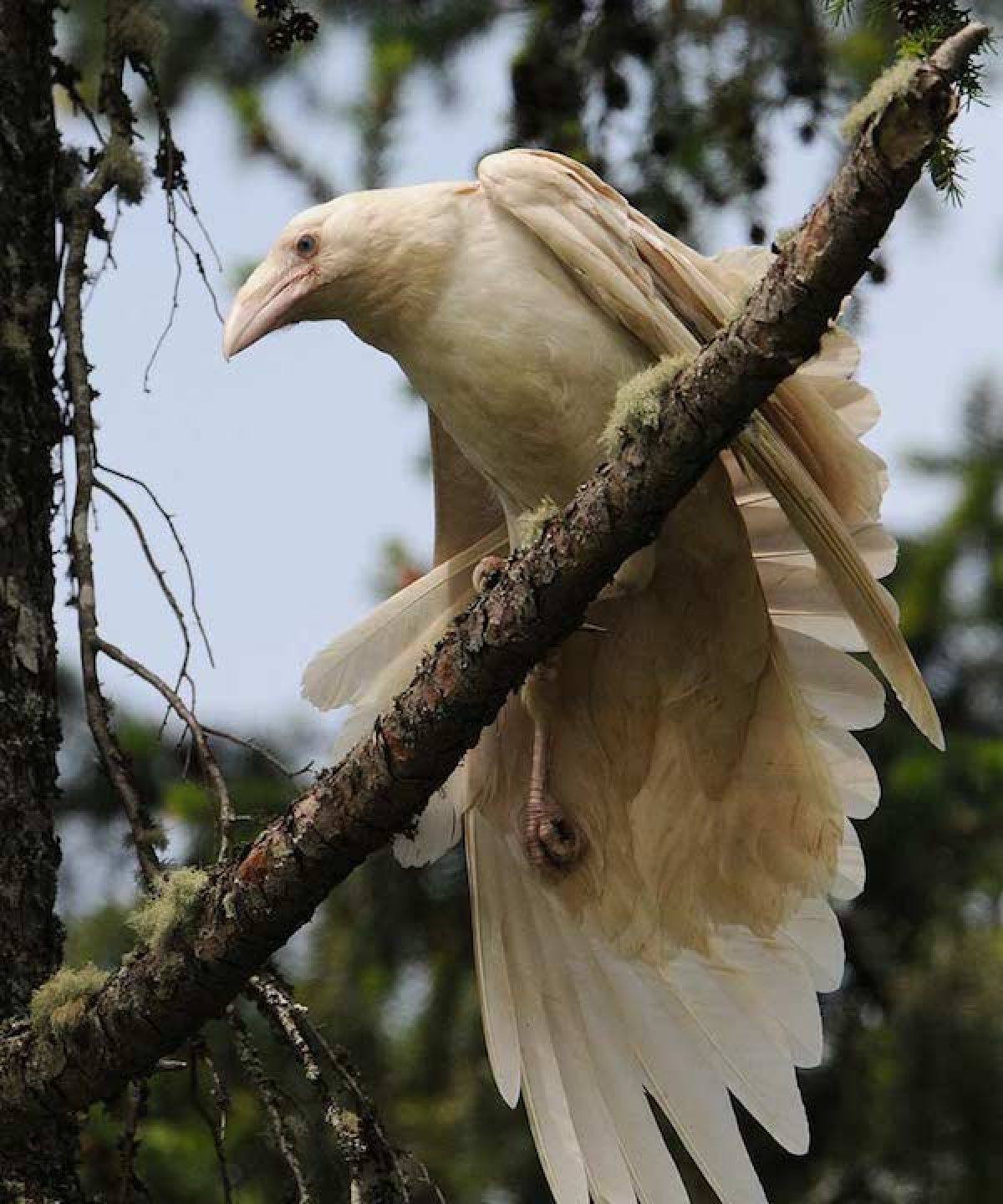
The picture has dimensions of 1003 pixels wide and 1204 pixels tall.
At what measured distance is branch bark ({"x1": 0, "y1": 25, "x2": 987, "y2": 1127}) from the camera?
2.69m

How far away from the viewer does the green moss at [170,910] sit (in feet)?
10.00

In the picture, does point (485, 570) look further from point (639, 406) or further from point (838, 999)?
point (838, 999)

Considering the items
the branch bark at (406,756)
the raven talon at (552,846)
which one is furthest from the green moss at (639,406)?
the raven talon at (552,846)

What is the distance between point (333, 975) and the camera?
18.6ft

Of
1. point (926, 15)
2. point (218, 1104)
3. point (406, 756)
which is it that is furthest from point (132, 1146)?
point (926, 15)

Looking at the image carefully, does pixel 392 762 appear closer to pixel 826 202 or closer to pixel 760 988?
pixel 826 202

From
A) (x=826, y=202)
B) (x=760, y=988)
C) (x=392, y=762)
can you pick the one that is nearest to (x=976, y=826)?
(x=760, y=988)

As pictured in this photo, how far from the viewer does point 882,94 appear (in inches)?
93.4

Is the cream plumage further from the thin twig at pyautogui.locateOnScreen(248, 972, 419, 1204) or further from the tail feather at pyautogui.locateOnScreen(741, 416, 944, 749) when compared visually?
the thin twig at pyautogui.locateOnScreen(248, 972, 419, 1204)

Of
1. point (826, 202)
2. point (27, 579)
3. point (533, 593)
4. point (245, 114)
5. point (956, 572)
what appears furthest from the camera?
point (956, 572)

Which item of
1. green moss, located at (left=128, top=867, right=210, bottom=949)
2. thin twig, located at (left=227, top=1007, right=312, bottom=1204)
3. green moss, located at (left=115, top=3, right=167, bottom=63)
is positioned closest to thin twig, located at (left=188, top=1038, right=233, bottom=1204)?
thin twig, located at (left=227, top=1007, right=312, bottom=1204)

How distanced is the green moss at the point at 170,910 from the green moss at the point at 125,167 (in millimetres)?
1541

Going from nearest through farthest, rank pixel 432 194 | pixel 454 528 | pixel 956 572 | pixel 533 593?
pixel 533 593
pixel 432 194
pixel 454 528
pixel 956 572

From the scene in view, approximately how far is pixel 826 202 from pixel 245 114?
3258 mm
